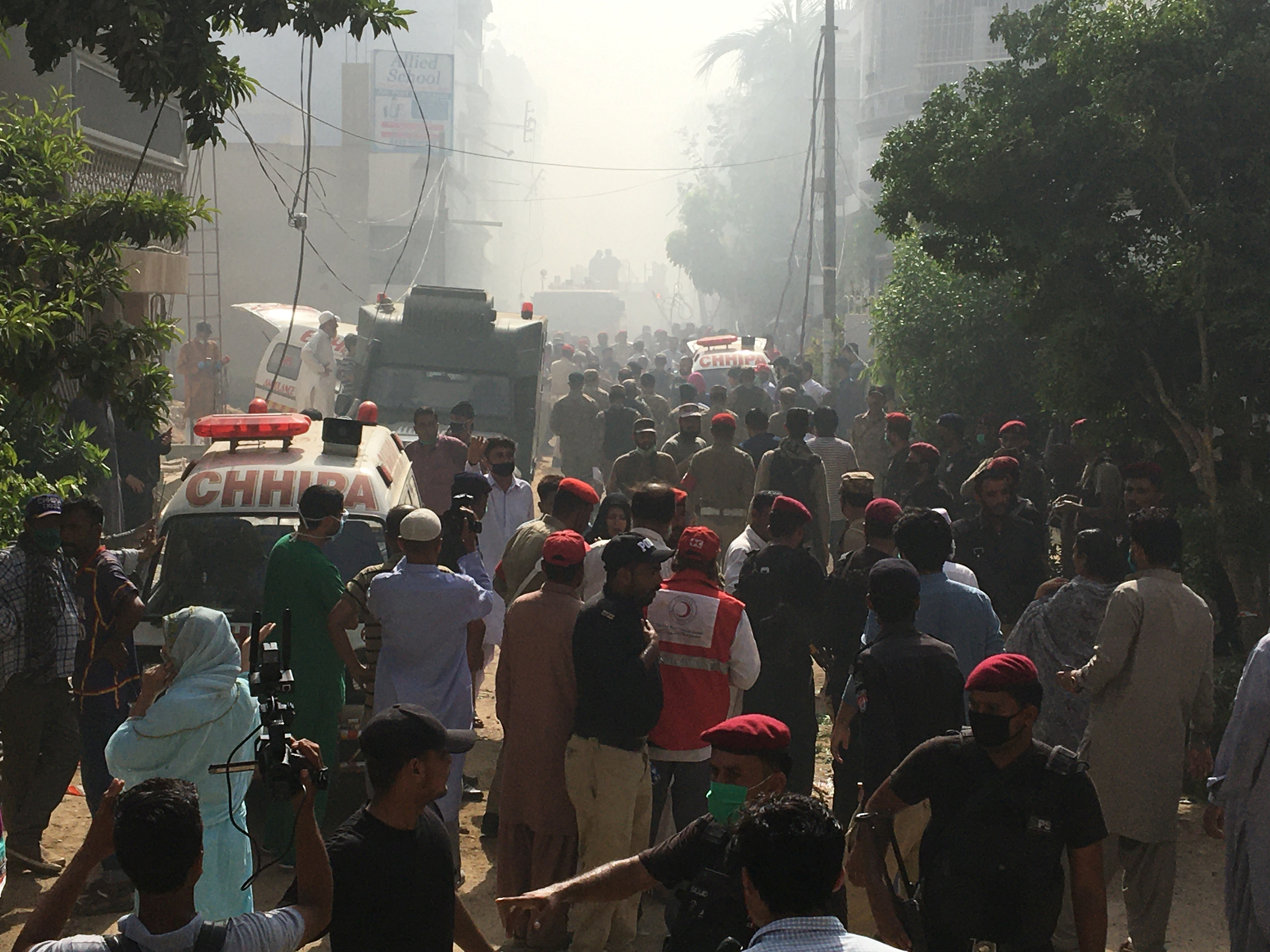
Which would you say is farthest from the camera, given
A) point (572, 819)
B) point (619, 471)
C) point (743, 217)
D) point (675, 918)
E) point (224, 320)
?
point (743, 217)

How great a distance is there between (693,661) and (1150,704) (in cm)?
177

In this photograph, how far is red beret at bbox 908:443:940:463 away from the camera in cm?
955

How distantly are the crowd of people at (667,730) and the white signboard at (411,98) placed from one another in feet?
217

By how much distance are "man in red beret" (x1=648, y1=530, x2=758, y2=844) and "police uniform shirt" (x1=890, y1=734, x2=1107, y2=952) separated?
5.96 feet

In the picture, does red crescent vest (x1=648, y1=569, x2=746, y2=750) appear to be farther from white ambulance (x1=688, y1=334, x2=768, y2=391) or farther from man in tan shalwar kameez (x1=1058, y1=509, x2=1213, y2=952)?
white ambulance (x1=688, y1=334, x2=768, y2=391)

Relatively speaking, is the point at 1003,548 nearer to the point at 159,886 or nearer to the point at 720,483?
the point at 720,483

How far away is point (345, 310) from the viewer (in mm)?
51969

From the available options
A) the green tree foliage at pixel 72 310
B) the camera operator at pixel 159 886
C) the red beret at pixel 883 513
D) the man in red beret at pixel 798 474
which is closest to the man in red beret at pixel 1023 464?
the man in red beret at pixel 798 474

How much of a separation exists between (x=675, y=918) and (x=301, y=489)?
14.9ft

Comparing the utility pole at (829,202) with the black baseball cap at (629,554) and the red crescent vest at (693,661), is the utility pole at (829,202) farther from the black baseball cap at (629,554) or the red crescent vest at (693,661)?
the black baseball cap at (629,554)

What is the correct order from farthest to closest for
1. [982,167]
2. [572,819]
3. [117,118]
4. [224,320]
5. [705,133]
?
[705,133], [224,320], [117,118], [982,167], [572,819]

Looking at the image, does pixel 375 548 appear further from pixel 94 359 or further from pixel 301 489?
pixel 94 359

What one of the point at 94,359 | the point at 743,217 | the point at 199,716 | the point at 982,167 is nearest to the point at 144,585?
the point at 94,359

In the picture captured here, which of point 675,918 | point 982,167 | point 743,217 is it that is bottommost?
point 675,918
